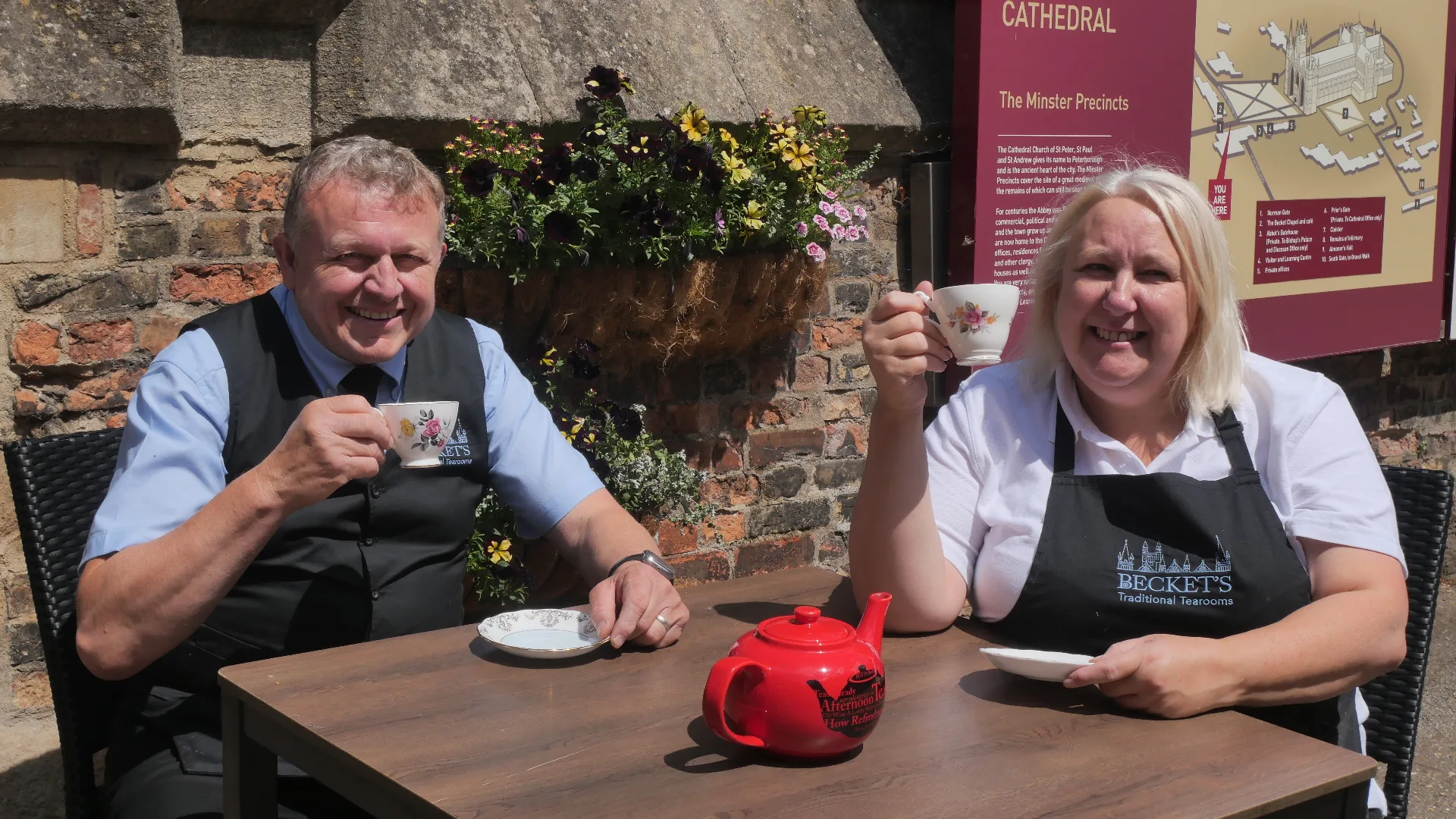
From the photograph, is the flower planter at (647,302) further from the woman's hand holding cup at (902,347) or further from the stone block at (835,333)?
the woman's hand holding cup at (902,347)

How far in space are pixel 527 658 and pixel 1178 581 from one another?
1.01m

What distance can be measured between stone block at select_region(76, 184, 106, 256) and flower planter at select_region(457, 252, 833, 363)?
786mm

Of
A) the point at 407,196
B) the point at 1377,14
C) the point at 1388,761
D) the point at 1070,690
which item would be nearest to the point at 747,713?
the point at 1070,690

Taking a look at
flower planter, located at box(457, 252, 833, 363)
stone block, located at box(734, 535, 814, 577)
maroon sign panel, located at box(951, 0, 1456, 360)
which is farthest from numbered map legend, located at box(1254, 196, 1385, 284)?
flower planter, located at box(457, 252, 833, 363)

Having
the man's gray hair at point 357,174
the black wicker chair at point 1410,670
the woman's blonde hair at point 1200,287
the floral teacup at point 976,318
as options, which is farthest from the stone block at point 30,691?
the black wicker chair at point 1410,670

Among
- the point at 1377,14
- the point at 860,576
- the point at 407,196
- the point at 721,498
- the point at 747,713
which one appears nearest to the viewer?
the point at 747,713

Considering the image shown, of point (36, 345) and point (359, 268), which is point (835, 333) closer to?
point (359, 268)

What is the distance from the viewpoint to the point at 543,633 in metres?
1.97

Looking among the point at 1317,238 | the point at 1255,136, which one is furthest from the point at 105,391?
the point at 1317,238

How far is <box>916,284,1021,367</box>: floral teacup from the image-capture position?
78.1 inches

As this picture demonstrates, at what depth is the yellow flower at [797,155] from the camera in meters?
3.57

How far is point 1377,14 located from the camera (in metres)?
5.71

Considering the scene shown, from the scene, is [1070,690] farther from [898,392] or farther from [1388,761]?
[1388,761]

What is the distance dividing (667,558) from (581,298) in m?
0.82
